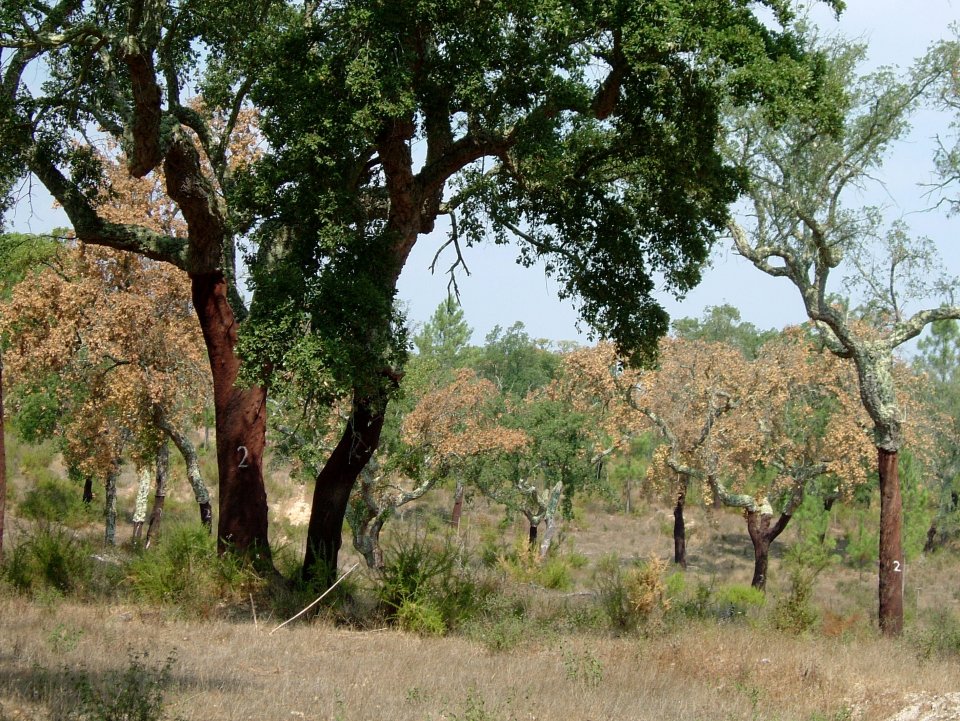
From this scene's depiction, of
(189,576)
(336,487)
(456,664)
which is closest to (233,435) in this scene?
(336,487)

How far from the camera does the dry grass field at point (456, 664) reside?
279 inches

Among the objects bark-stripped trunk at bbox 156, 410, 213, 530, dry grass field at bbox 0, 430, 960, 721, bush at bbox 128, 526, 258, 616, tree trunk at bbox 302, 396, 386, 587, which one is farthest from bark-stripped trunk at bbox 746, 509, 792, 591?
bush at bbox 128, 526, 258, 616

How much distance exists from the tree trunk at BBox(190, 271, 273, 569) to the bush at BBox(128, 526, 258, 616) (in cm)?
44

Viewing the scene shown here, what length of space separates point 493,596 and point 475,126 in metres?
6.15

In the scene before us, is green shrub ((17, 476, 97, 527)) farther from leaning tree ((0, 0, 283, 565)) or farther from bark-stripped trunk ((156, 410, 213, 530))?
leaning tree ((0, 0, 283, 565))

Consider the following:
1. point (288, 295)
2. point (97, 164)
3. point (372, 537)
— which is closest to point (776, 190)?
point (288, 295)

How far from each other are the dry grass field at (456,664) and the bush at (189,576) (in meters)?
0.12

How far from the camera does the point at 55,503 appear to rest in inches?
1331

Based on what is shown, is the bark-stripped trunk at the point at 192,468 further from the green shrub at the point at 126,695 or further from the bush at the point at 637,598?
the green shrub at the point at 126,695

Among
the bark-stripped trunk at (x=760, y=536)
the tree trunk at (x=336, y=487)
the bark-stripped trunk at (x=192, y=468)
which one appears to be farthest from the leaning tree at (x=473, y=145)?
the bark-stripped trunk at (x=760, y=536)

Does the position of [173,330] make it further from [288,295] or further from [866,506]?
[866,506]

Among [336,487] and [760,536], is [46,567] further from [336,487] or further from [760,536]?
[760,536]

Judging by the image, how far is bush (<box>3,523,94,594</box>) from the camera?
39.5 ft

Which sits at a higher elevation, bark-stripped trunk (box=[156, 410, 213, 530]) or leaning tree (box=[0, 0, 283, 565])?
leaning tree (box=[0, 0, 283, 565])
